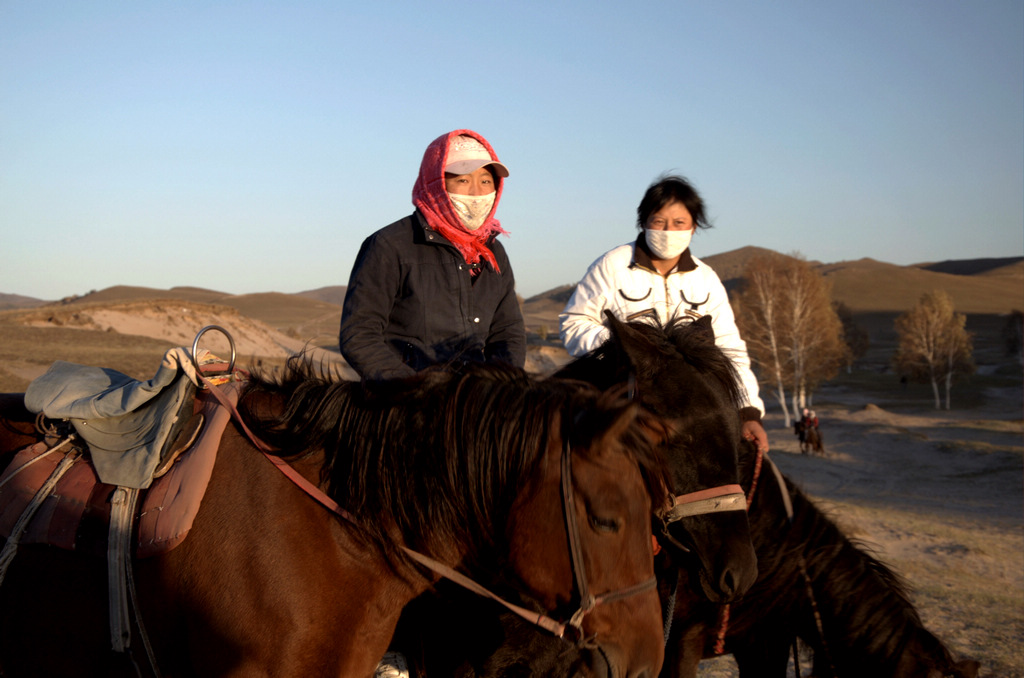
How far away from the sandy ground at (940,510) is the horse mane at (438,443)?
7.93ft

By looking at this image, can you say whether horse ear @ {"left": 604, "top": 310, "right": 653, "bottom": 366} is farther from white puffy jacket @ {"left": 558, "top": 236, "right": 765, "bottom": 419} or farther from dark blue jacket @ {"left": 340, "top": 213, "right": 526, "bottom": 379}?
white puffy jacket @ {"left": 558, "top": 236, "right": 765, "bottom": 419}

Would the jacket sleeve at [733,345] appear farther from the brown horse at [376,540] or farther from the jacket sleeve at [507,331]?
the brown horse at [376,540]

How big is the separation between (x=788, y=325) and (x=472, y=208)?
1660 inches

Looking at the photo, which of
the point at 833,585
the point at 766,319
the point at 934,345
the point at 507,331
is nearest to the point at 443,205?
the point at 507,331

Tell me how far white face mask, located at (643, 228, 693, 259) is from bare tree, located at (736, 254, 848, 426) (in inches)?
1540

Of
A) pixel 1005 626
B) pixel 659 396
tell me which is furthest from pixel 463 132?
pixel 1005 626

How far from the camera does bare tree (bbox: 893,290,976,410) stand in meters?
51.7

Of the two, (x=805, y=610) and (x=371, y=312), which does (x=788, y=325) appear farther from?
(x=371, y=312)

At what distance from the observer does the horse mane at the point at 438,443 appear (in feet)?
7.02

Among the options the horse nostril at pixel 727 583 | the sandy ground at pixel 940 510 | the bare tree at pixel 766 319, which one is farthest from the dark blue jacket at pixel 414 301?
the bare tree at pixel 766 319

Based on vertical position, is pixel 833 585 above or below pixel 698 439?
below

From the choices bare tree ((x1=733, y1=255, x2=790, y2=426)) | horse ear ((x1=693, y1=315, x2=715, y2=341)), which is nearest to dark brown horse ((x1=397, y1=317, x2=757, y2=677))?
horse ear ((x1=693, y1=315, x2=715, y2=341))

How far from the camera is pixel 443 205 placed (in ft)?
10.7

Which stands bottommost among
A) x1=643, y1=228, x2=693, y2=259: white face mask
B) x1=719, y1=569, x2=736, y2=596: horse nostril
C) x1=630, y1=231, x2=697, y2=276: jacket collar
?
x1=719, y1=569, x2=736, y2=596: horse nostril
